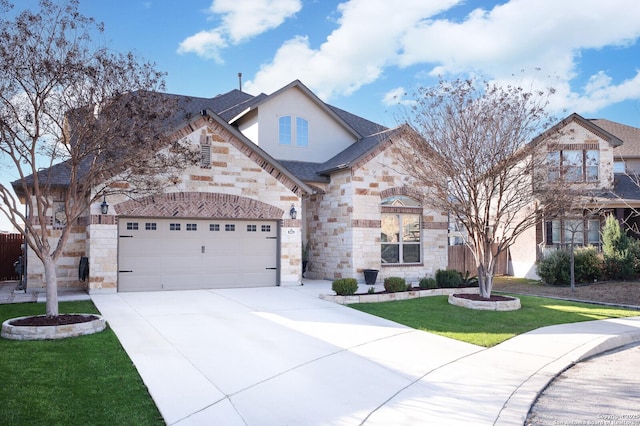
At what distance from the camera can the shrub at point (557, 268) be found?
62.3 ft

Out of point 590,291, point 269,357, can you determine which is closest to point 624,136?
point 590,291

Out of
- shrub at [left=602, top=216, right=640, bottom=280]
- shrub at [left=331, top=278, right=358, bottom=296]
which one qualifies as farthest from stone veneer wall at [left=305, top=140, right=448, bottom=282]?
shrub at [left=602, top=216, right=640, bottom=280]

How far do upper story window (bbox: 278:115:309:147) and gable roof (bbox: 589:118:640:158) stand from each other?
49.1ft

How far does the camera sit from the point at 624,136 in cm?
2633

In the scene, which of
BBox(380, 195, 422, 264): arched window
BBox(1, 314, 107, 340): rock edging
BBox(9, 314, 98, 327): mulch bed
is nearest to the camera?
BBox(1, 314, 107, 340): rock edging

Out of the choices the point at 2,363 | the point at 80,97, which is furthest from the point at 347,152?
the point at 2,363

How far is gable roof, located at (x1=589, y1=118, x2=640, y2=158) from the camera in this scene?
24609 millimetres

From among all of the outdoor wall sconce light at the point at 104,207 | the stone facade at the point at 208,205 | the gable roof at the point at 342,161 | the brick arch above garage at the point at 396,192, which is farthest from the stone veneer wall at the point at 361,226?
the outdoor wall sconce light at the point at 104,207

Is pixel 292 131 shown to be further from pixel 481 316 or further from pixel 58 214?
pixel 481 316

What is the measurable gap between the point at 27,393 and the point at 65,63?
20.8 feet

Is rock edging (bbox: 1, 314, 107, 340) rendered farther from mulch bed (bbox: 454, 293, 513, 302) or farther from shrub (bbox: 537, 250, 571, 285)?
shrub (bbox: 537, 250, 571, 285)

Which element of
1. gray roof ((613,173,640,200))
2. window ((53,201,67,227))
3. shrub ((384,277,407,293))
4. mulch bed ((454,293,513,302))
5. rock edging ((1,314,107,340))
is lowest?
mulch bed ((454,293,513,302))

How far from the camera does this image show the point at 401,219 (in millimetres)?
19438

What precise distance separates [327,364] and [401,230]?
40.5 feet
